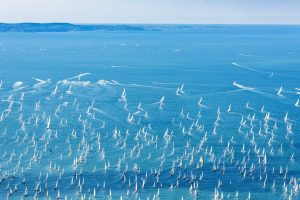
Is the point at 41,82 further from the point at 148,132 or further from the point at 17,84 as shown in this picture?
the point at 148,132

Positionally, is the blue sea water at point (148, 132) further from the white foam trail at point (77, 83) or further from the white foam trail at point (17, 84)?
the white foam trail at point (77, 83)

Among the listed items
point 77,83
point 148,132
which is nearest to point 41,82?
point 77,83

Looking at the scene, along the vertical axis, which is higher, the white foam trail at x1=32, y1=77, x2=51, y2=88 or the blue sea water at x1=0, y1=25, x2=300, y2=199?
the white foam trail at x1=32, y1=77, x2=51, y2=88

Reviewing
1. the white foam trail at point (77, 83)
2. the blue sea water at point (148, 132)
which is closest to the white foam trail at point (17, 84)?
the blue sea water at point (148, 132)

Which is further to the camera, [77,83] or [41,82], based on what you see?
[41,82]

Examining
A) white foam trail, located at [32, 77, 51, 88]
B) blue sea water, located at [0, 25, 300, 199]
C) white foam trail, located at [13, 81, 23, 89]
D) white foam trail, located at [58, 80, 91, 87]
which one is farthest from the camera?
white foam trail, located at [58, 80, 91, 87]

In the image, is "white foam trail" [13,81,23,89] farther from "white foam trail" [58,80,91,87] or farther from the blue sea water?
"white foam trail" [58,80,91,87]

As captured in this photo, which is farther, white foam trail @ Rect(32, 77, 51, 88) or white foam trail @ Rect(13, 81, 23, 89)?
white foam trail @ Rect(32, 77, 51, 88)

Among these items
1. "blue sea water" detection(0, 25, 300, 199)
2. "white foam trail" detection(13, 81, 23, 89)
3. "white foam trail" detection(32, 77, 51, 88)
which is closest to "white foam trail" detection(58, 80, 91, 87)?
"blue sea water" detection(0, 25, 300, 199)

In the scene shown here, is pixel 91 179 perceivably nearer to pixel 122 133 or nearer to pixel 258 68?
pixel 122 133

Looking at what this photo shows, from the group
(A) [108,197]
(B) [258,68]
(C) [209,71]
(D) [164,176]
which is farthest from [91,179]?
(B) [258,68]
